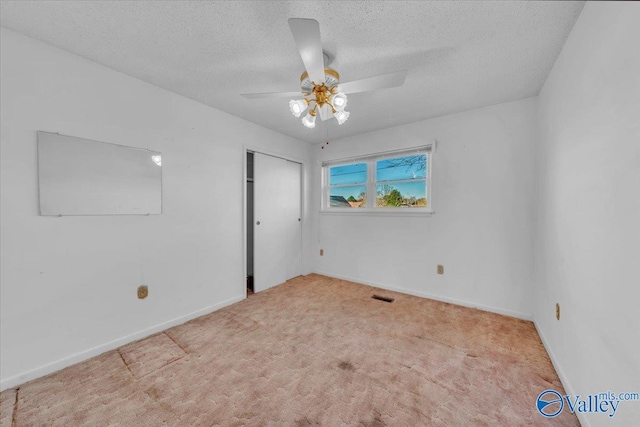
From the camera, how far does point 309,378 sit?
1.67 m

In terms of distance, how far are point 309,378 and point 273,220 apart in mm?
2378

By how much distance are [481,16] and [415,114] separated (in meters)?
1.53

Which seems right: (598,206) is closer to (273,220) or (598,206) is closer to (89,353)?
(273,220)

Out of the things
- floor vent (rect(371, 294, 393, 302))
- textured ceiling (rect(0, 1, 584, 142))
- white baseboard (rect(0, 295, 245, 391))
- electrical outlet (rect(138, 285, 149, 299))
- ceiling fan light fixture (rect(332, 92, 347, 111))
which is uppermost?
textured ceiling (rect(0, 1, 584, 142))

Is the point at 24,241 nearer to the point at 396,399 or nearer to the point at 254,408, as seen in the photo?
the point at 254,408

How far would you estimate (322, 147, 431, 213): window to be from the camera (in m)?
3.26

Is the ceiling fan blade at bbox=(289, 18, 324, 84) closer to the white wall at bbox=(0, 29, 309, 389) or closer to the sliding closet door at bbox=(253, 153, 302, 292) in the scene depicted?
the white wall at bbox=(0, 29, 309, 389)

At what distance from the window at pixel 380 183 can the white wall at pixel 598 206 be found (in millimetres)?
1469

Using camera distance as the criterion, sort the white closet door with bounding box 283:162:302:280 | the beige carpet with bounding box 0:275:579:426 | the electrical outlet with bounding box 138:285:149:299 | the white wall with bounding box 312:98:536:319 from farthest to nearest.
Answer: the white closet door with bounding box 283:162:302:280 < the white wall with bounding box 312:98:536:319 < the electrical outlet with bounding box 138:285:149:299 < the beige carpet with bounding box 0:275:579:426

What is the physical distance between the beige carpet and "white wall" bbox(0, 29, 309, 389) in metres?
0.25

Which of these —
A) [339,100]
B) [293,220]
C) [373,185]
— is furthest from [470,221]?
[293,220]

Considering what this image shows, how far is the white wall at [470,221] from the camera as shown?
2541 mm

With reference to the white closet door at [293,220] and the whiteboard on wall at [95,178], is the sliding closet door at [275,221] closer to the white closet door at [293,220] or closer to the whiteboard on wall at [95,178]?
the white closet door at [293,220]

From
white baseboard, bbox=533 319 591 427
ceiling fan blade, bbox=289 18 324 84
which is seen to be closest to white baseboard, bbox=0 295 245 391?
ceiling fan blade, bbox=289 18 324 84
